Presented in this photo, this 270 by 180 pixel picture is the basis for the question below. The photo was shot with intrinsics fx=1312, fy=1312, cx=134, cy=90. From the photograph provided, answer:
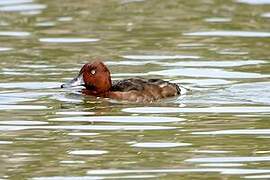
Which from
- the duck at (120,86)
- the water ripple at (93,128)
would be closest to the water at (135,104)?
the water ripple at (93,128)

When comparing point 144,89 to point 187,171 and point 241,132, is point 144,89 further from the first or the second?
point 187,171

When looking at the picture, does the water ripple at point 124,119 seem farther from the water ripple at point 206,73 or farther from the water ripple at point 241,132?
the water ripple at point 206,73

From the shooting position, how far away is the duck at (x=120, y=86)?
14516mm

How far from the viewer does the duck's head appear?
48.2ft

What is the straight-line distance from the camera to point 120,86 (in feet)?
48.1

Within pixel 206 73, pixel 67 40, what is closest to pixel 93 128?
pixel 206 73

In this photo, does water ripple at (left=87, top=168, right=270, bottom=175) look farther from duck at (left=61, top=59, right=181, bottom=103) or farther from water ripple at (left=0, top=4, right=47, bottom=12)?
water ripple at (left=0, top=4, right=47, bottom=12)

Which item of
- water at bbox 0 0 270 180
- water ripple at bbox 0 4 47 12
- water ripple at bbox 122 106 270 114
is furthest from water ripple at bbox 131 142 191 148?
water ripple at bbox 0 4 47 12

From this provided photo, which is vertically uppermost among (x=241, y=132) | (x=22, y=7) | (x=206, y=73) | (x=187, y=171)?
(x=22, y=7)

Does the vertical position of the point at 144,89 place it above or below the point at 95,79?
below

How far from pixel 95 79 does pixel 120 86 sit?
0.29 meters

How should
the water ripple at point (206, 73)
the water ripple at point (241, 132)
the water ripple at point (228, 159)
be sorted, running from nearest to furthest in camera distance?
the water ripple at point (228, 159), the water ripple at point (241, 132), the water ripple at point (206, 73)

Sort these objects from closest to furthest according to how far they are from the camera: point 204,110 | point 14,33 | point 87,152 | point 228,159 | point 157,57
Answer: point 228,159, point 87,152, point 204,110, point 157,57, point 14,33

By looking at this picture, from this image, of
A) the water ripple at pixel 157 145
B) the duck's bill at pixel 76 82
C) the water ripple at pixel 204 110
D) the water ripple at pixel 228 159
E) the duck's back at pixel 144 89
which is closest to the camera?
the water ripple at pixel 228 159
